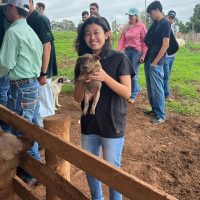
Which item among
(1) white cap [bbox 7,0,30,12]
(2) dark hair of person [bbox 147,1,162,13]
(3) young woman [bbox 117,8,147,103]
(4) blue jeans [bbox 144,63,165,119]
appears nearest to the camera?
(1) white cap [bbox 7,0,30,12]

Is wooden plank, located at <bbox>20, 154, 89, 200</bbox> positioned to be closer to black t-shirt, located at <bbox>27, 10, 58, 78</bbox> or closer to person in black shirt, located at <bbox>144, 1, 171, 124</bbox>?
black t-shirt, located at <bbox>27, 10, 58, 78</bbox>

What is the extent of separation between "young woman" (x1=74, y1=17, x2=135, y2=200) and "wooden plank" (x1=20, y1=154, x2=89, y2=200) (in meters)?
0.40

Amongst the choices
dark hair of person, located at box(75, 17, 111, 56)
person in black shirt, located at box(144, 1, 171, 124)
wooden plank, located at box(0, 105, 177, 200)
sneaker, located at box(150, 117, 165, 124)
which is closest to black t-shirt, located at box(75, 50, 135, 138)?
dark hair of person, located at box(75, 17, 111, 56)

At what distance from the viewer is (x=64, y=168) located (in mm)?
2736

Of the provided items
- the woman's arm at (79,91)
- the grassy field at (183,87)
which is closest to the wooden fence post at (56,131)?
the woman's arm at (79,91)

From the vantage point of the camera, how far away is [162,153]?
477 centimetres

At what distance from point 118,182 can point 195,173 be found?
2.73 metres

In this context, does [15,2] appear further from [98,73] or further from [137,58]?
[137,58]

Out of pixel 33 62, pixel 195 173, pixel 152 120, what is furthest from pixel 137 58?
pixel 33 62

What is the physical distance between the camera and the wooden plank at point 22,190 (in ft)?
8.91

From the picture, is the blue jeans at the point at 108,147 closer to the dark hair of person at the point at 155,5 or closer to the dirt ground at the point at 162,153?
the dirt ground at the point at 162,153

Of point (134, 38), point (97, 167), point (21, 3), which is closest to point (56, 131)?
point (97, 167)

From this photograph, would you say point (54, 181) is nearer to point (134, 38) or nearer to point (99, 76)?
point (99, 76)

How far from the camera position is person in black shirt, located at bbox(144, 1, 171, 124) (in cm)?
549
